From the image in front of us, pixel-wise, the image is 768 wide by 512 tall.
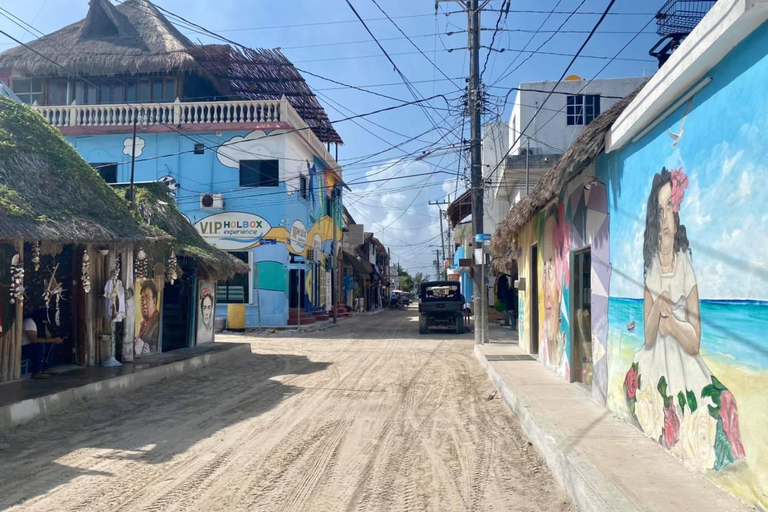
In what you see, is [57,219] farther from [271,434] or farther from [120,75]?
[120,75]

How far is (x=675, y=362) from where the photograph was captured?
4.92 meters

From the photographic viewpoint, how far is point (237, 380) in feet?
35.8

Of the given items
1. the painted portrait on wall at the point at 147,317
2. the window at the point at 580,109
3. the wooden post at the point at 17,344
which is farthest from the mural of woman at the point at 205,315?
the window at the point at 580,109

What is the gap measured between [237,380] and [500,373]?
5031 millimetres

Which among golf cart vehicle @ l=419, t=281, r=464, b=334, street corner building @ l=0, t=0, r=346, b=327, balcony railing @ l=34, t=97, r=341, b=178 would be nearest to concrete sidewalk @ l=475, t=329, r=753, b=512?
golf cart vehicle @ l=419, t=281, r=464, b=334

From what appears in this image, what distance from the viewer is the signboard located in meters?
23.5

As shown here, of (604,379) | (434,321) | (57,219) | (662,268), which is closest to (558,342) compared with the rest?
(604,379)

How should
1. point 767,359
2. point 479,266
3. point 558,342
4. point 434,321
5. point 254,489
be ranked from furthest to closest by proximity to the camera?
point 434,321, point 479,266, point 558,342, point 254,489, point 767,359

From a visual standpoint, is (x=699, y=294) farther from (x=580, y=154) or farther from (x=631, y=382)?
(x=580, y=154)

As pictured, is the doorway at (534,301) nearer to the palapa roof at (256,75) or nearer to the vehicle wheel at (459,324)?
the vehicle wheel at (459,324)

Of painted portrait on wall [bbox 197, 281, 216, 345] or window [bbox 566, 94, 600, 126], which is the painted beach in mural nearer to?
painted portrait on wall [bbox 197, 281, 216, 345]

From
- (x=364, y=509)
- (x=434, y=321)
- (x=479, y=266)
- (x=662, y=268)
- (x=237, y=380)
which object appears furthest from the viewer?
(x=434, y=321)

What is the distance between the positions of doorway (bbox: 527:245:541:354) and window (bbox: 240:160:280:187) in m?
13.2

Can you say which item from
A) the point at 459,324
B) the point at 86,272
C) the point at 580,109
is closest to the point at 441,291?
the point at 459,324
